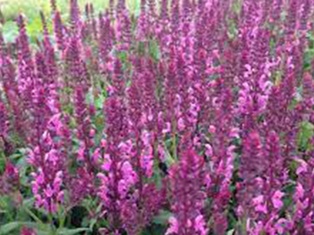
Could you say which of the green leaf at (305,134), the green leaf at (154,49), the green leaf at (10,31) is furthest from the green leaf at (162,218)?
the green leaf at (10,31)

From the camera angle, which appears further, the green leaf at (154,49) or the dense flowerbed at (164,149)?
the green leaf at (154,49)

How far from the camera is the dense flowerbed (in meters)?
3.19

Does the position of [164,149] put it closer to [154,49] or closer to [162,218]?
[162,218]

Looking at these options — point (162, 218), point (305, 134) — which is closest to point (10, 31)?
point (305, 134)

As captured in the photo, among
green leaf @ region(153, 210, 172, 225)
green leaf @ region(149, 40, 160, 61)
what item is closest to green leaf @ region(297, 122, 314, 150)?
green leaf @ region(153, 210, 172, 225)

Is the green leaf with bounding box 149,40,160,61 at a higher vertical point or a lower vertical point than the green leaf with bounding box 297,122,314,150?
higher

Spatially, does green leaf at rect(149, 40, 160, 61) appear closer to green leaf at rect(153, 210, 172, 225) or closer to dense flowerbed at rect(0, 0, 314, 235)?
dense flowerbed at rect(0, 0, 314, 235)

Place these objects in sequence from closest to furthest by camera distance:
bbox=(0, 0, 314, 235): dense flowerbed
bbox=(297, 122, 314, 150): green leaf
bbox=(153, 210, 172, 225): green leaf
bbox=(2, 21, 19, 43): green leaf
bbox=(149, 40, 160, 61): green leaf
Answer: bbox=(0, 0, 314, 235): dense flowerbed < bbox=(153, 210, 172, 225): green leaf < bbox=(297, 122, 314, 150): green leaf < bbox=(149, 40, 160, 61): green leaf < bbox=(2, 21, 19, 43): green leaf

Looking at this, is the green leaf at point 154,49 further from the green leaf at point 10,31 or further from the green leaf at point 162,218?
the green leaf at point 162,218

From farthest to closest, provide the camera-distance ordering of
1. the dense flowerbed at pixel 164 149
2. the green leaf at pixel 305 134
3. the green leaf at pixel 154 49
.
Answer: the green leaf at pixel 154 49
the green leaf at pixel 305 134
the dense flowerbed at pixel 164 149

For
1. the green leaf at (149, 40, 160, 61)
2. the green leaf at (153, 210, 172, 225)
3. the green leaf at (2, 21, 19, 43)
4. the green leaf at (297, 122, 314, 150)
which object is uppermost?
the green leaf at (149, 40, 160, 61)

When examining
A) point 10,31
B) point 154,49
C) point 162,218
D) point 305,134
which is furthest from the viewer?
point 10,31

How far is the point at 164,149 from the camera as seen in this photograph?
4434 millimetres

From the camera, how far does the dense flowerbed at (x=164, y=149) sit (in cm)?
319
